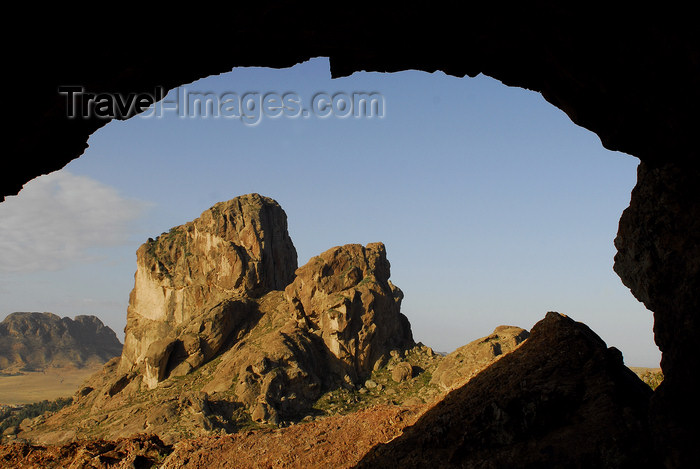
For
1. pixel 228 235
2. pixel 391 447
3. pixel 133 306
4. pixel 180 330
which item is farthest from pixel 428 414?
pixel 133 306

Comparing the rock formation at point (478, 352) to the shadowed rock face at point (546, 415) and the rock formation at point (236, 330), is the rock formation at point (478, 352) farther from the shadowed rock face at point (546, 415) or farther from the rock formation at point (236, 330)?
the shadowed rock face at point (546, 415)

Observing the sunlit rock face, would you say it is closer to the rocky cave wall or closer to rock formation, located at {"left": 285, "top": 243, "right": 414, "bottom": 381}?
rock formation, located at {"left": 285, "top": 243, "right": 414, "bottom": 381}

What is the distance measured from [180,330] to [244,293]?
513 inches

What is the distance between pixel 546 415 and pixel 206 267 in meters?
91.3


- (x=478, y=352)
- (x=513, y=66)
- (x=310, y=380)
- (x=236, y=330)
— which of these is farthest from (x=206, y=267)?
(x=513, y=66)

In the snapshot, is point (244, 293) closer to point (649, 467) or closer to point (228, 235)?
point (228, 235)

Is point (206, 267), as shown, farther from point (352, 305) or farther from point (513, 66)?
point (513, 66)

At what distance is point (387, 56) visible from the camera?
1246cm

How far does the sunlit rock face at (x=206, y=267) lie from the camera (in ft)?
312

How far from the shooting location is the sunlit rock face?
3748 inches

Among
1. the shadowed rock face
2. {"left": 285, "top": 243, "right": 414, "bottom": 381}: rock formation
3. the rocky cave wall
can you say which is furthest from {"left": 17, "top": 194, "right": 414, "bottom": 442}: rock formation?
the rocky cave wall

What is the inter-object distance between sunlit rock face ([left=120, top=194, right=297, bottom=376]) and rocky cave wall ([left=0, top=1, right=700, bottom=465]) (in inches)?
3094

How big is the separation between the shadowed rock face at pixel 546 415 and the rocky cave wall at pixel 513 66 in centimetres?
223

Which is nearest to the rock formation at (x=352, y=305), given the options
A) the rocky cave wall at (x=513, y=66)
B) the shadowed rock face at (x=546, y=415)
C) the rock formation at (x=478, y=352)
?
the rock formation at (x=478, y=352)
